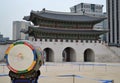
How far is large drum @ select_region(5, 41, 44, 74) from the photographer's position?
7398mm

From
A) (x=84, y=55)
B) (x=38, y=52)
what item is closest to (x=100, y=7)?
(x=84, y=55)

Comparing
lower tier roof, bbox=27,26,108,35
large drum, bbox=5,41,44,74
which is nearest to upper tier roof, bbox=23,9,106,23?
lower tier roof, bbox=27,26,108,35

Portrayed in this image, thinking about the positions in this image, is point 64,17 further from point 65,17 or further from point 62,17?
point 62,17

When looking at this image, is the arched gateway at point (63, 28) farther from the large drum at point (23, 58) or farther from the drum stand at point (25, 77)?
the drum stand at point (25, 77)

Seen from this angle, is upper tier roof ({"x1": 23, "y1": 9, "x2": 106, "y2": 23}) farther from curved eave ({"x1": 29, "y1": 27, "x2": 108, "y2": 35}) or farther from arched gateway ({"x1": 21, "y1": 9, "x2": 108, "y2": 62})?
curved eave ({"x1": 29, "y1": 27, "x2": 108, "y2": 35})

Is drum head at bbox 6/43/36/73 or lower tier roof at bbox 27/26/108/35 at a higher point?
lower tier roof at bbox 27/26/108/35

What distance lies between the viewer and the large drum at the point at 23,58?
7.40 metres

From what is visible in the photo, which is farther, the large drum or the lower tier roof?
the lower tier roof

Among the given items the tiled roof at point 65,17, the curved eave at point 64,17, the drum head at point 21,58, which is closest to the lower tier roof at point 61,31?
the curved eave at point 64,17

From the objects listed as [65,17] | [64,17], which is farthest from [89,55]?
[64,17]

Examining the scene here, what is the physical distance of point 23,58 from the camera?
7.55 metres

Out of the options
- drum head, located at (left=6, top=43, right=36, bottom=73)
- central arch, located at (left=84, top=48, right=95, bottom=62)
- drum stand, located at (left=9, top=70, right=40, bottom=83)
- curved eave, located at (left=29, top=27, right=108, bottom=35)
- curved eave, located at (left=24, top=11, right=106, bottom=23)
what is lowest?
central arch, located at (left=84, top=48, right=95, bottom=62)

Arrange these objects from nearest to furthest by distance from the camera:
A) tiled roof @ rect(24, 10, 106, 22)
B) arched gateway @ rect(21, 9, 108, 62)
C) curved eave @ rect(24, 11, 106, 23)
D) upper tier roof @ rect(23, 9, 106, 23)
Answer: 1. arched gateway @ rect(21, 9, 108, 62)
2. curved eave @ rect(24, 11, 106, 23)
3. upper tier roof @ rect(23, 9, 106, 23)
4. tiled roof @ rect(24, 10, 106, 22)

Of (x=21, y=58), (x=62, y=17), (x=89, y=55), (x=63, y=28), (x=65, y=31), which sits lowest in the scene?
(x=89, y=55)
